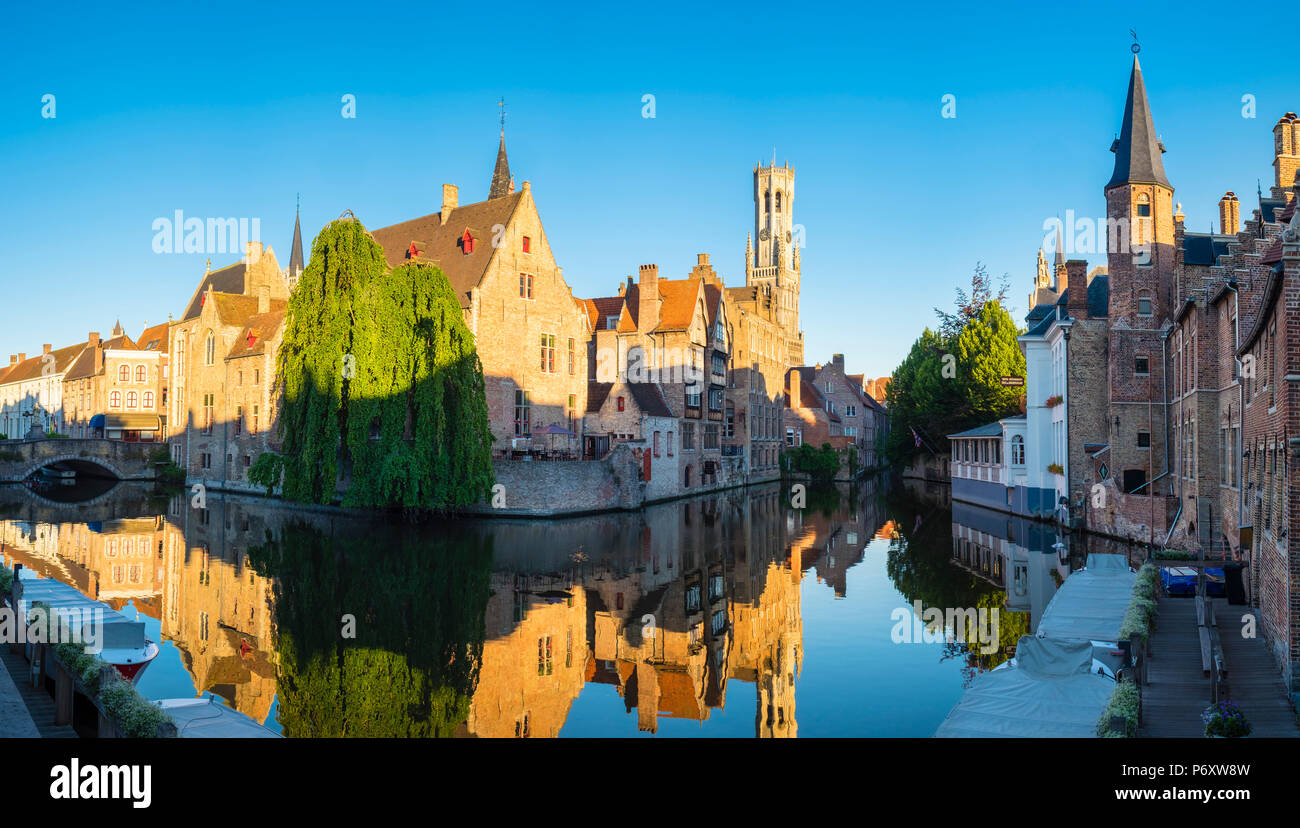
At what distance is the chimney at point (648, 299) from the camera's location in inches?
2020

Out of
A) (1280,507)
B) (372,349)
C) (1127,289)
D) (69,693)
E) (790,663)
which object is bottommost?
(790,663)

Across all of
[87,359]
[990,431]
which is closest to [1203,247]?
Answer: [990,431]

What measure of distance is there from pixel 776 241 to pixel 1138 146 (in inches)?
3963

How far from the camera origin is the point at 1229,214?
33.3 meters

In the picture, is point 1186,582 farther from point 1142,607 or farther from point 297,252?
point 297,252

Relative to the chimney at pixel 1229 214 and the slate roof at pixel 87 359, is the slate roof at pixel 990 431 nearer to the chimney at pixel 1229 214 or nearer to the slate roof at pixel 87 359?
the chimney at pixel 1229 214

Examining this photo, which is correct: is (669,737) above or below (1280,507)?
below

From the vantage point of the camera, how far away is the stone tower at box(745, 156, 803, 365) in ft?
426

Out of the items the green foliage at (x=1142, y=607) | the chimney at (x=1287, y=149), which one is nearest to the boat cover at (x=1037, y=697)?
the green foliage at (x=1142, y=607)

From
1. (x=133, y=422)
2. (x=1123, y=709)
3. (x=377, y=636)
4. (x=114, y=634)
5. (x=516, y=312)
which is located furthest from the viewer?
(x=133, y=422)
